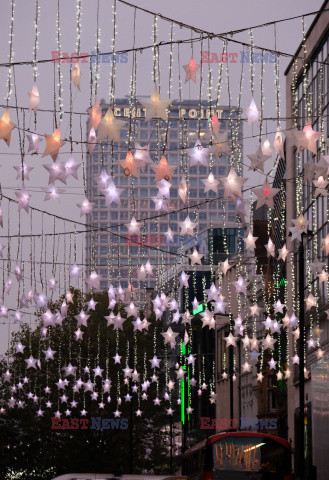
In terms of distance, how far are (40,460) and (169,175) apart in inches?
2248

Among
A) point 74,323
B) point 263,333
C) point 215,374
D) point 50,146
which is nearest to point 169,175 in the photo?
point 50,146

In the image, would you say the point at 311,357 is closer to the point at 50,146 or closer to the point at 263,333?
the point at 263,333

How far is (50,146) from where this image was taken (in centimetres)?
1372

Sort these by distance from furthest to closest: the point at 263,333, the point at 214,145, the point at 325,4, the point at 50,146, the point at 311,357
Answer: the point at 263,333
the point at 311,357
the point at 325,4
the point at 214,145
the point at 50,146

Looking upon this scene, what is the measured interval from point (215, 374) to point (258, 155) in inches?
2690

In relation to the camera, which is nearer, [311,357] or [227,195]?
[227,195]

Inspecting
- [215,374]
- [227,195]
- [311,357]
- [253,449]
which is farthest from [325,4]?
[215,374]

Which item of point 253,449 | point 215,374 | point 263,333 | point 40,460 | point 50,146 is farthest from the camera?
point 215,374

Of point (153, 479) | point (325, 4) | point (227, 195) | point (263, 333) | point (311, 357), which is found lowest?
point (153, 479)

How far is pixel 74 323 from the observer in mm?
70250

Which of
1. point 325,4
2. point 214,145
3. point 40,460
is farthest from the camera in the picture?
point 40,460

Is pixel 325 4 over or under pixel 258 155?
over

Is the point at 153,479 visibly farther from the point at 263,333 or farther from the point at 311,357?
the point at 263,333

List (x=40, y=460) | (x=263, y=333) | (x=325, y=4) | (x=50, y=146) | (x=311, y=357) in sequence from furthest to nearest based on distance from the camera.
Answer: (x=40, y=460)
(x=263, y=333)
(x=311, y=357)
(x=325, y=4)
(x=50, y=146)
